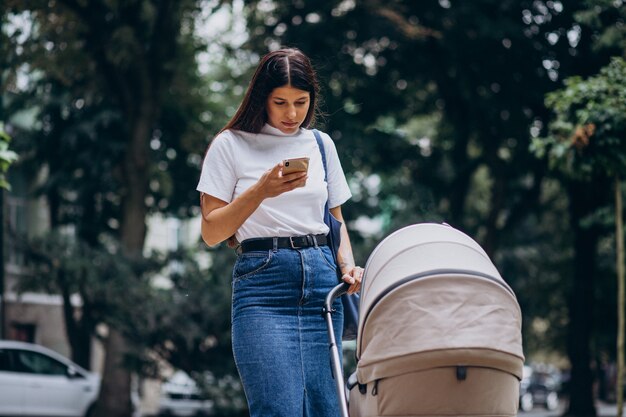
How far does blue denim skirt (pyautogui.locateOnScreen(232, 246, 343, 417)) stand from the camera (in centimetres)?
423

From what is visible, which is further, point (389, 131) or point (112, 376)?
point (389, 131)

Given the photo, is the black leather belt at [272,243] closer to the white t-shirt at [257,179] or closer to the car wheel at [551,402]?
the white t-shirt at [257,179]

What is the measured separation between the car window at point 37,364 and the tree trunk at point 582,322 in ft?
35.8

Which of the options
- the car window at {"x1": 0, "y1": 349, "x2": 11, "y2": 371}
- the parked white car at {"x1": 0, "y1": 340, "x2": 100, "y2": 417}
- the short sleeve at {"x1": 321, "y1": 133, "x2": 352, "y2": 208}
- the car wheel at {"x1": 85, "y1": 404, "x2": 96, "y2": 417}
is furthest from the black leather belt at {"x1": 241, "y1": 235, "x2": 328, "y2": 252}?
the car wheel at {"x1": 85, "y1": 404, "x2": 96, "y2": 417}

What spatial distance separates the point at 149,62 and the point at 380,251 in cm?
1659

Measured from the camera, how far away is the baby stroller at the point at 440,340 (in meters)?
3.79

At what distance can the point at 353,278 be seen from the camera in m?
4.45

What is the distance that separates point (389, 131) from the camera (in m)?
22.2

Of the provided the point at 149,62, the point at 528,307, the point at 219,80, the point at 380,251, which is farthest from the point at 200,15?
the point at 380,251

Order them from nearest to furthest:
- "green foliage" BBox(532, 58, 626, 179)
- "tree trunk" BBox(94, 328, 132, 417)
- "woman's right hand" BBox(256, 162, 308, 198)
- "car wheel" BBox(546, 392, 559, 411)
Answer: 1. "woman's right hand" BBox(256, 162, 308, 198)
2. "green foliage" BBox(532, 58, 626, 179)
3. "tree trunk" BBox(94, 328, 132, 417)
4. "car wheel" BBox(546, 392, 559, 411)

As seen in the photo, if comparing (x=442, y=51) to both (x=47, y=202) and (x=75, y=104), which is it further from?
(x=47, y=202)

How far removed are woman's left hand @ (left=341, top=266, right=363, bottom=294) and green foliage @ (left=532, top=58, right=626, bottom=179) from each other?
6.57 meters

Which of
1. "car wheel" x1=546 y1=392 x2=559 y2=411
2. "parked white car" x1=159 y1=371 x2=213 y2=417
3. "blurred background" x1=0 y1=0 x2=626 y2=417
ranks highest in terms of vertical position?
"blurred background" x1=0 y1=0 x2=626 y2=417

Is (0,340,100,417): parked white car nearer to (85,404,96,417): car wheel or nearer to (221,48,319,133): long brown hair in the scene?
(85,404,96,417): car wheel
